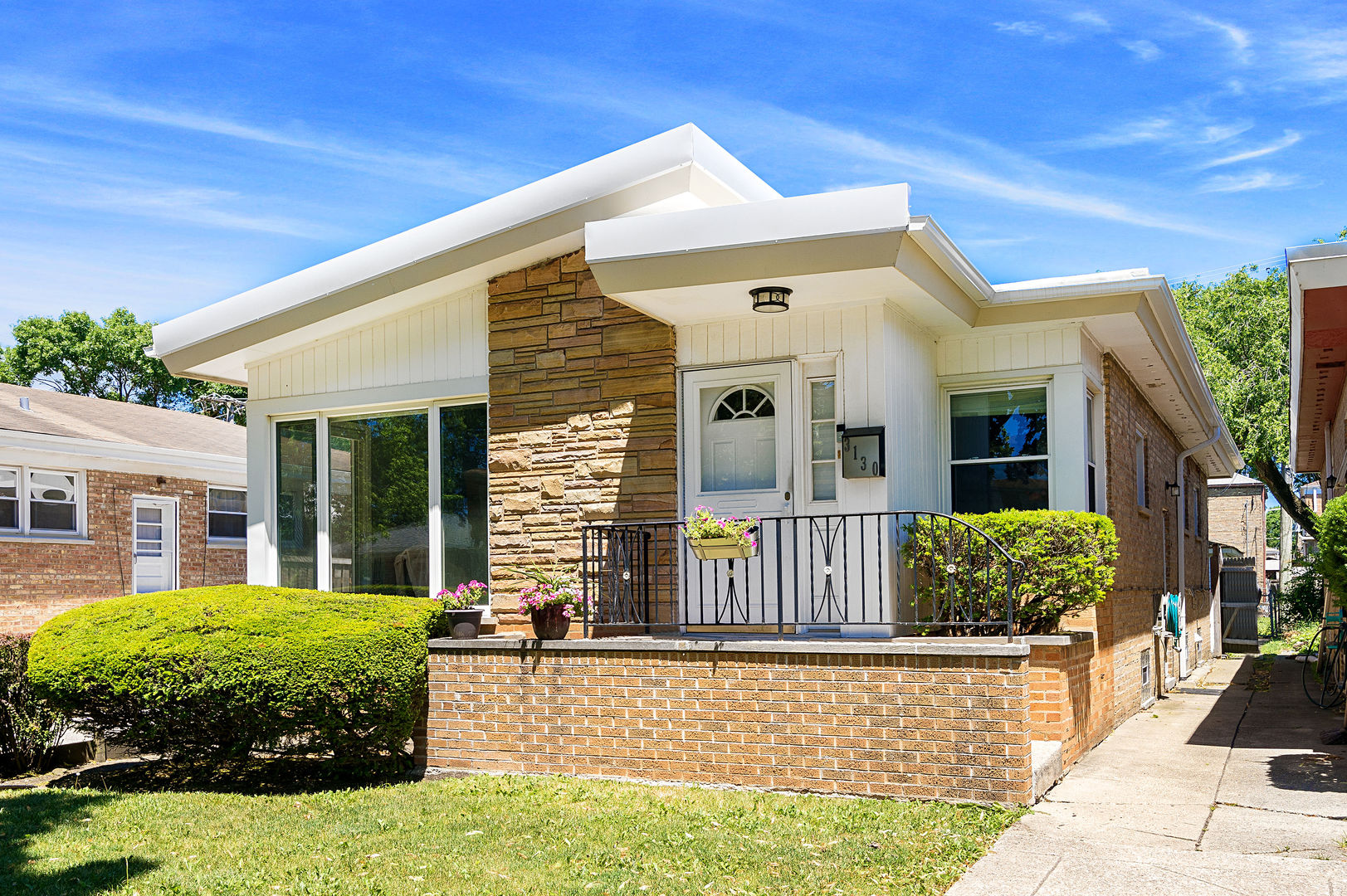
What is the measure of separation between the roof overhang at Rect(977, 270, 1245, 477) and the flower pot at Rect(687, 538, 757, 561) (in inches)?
110

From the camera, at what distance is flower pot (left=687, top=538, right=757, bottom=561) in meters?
7.36

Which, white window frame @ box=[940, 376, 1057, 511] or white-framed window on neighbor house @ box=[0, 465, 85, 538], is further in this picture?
white-framed window on neighbor house @ box=[0, 465, 85, 538]

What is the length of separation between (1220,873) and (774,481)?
13.6ft

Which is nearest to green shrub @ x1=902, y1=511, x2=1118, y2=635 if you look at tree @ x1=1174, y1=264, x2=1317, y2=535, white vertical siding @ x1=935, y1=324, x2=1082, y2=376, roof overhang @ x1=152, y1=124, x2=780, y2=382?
white vertical siding @ x1=935, y1=324, x2=1082, y2=376

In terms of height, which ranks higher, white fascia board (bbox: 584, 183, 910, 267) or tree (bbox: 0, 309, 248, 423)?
tree (bbox: 0, 309, 248, 423)

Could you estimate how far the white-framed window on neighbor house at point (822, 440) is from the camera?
322 inches

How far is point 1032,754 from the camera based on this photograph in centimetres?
667

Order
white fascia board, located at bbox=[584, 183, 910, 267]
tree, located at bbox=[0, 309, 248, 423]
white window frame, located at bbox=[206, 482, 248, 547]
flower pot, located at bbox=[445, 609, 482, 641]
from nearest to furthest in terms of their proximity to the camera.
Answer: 1. white fascia board, located at bbox=[584, 183, 910, 267]
2. flower pot, located at bbox=[445, 609, 482, 641]
3. white window frame, located at bbox=[206, 482, 248, 547]
4. tree, located at bbox=[0, 309, 248, 423]

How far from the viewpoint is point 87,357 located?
36219mm

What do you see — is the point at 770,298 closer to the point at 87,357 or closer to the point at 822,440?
the point at 822,440

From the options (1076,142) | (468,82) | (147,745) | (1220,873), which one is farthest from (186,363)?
(1076,142)

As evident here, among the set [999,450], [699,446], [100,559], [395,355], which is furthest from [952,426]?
[100,559]

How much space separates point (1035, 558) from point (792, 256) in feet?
8.43

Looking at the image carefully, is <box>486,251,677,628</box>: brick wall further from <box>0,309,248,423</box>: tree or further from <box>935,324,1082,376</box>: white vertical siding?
<box>0,309,248,423</box>: tree
